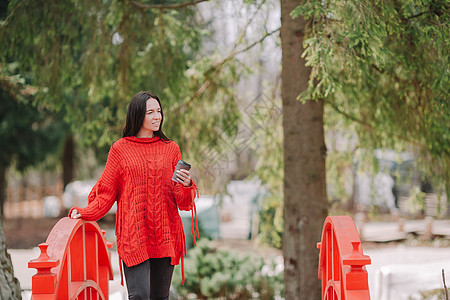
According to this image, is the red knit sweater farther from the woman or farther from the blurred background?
the blurred background

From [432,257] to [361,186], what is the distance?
31.0 feet

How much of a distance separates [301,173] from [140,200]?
2.18m

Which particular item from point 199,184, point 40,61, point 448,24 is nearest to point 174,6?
point 40,61

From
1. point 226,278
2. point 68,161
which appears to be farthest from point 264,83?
point 68,161

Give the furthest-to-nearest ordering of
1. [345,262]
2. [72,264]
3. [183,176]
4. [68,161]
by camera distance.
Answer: [68,161] < [72,264] < [183,176] < [345,262]

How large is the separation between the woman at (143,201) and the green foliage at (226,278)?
398 cm

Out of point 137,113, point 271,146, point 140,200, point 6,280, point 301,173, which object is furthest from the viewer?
point 271,146

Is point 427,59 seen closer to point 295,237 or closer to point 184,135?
point 295,237

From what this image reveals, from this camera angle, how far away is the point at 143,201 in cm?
326

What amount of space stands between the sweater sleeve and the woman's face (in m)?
0.23

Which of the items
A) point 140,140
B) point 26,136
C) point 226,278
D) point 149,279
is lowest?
point 226,278

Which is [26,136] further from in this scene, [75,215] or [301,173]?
[75,215]

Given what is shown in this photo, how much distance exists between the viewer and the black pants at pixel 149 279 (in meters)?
3.23

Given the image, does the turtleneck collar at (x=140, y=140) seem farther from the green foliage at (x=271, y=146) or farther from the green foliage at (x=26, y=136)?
the green foliage at (x=26, y=136)
